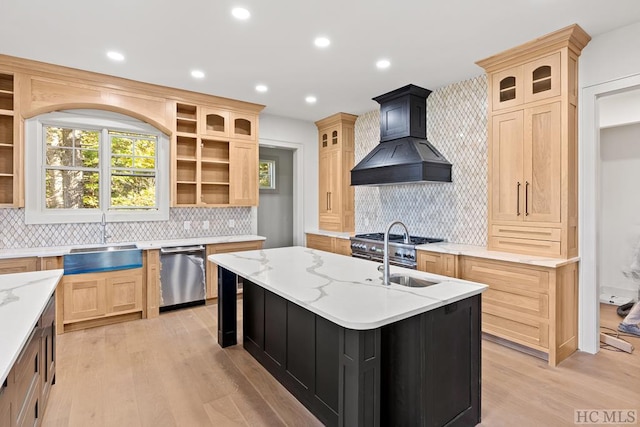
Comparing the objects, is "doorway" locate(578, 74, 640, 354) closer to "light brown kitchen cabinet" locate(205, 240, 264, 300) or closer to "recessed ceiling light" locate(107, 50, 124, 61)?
"light brown kitchen cabinet" locate(205, 240, 264, 300)

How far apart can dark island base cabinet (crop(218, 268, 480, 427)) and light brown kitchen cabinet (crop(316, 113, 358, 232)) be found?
3.39 metres

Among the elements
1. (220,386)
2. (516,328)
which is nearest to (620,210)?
(516,328)

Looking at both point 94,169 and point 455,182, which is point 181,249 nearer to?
point 94,169

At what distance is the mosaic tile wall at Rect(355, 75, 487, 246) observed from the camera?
153 inches

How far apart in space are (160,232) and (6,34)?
250 centimetres

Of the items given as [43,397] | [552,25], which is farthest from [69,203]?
[552,25]

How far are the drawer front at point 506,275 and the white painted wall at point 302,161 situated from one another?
3102 millimetres

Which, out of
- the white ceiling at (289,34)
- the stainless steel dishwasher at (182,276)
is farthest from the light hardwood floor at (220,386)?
the white ceiling at (289,34)

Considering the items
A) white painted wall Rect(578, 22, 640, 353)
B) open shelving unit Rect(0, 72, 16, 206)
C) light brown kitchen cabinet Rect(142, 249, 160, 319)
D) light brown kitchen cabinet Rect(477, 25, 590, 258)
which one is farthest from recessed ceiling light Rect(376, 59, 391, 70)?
open shelving unit Rect(0, 72, 16, 206)

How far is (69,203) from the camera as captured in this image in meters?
4.04

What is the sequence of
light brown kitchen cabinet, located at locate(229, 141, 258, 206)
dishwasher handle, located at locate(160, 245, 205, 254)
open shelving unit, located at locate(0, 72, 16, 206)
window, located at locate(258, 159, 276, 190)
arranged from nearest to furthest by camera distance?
open shelving unit, located at locate(0, 72, 16, 206), dishwasher handle, located at locate(160, 245, 205, 254), light brown kitchen cabinet, located at locate(229, 141, 258, 206), window, located at locate(258, 159, 276, 190)

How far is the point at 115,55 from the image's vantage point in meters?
3.34

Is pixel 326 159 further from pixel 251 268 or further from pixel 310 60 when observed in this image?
pixel 251 268

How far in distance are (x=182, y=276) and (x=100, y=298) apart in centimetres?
88
